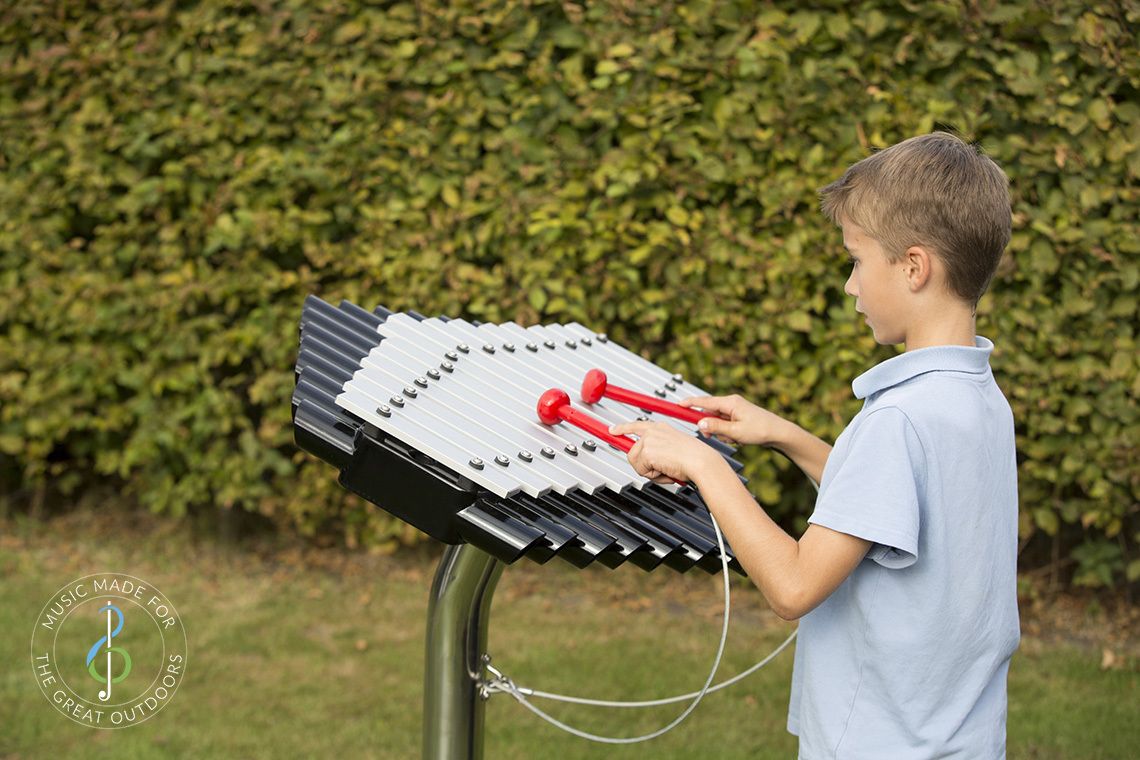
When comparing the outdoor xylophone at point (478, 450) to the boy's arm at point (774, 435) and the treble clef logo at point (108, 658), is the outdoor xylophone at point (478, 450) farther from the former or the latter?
the treble clef logo at point (108, 658)

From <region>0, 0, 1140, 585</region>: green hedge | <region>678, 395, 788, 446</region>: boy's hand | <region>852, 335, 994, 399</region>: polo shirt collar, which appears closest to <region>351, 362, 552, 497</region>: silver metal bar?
<region>678, 395, 788, 446</region>: boy's hand

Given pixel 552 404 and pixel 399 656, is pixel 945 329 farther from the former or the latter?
pixel 399 656

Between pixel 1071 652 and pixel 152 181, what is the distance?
3914mm

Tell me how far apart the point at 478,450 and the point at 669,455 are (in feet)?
1.14

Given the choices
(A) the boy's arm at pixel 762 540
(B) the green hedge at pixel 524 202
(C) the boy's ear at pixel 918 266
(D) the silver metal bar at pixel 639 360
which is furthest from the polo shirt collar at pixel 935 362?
(B) the green hedge at pixel 524 202

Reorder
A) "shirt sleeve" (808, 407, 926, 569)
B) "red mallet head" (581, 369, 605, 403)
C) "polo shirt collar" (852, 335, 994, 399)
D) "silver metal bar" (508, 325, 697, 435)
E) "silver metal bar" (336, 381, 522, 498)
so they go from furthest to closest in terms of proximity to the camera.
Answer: "silver metal bar" (508, 325, 697, 435), "red mallet head" (581, 369, 605, 403), "silver metal bar" (336, 381, 522, 498), "polo shirt collar" (852, 335, 994, 399), "shirt sleeve" (808, 407, 926, 569)

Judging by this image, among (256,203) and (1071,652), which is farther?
(256,203)

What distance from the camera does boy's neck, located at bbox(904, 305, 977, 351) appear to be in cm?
199

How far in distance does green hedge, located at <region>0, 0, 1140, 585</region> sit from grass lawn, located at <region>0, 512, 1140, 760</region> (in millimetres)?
282

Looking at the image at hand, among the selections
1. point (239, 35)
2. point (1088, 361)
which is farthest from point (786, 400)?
point (239, 35)

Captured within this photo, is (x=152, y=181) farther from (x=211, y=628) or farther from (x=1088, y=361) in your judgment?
(x=1088, y=361)

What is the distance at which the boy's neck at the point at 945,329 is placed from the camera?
6.53ft

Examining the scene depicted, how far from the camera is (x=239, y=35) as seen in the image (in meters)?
4.90

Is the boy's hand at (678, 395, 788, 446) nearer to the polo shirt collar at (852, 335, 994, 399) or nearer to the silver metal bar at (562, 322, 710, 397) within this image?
the silver metal bar at (562, 322, 710, 397)
